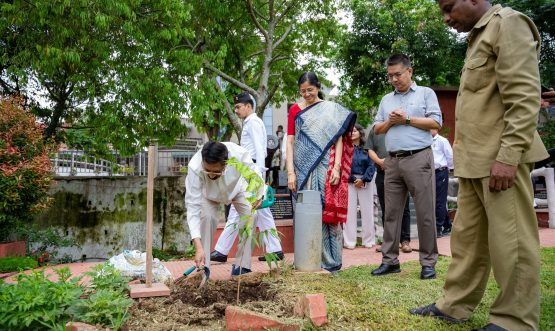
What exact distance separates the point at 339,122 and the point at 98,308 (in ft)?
8.26

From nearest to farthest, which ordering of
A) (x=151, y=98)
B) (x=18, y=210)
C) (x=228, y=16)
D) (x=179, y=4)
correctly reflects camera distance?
1. (x=18, y=210)
2. (x=179, y=4)
3. (x=151, y=98)
4. (x=228, y=16)

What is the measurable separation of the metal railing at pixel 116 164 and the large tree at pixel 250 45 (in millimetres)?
1121

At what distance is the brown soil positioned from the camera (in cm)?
276

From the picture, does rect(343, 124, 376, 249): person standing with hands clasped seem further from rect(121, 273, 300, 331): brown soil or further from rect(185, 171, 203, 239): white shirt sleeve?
rect(185, 171, 203, 239): white shirt sleeve

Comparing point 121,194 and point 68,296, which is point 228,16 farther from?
point 68,296

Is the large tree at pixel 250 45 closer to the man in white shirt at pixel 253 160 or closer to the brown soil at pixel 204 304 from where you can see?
the man in white shirt at pixel 253 160

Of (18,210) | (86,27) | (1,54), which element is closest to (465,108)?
(18,210)

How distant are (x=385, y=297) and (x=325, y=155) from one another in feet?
4.77

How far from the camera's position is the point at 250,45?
1452 centimetres

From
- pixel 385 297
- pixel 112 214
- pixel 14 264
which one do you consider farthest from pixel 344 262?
pixel 112 214

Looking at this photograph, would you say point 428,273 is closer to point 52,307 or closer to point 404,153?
point 404,153

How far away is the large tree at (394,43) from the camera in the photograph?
16359 millimetres

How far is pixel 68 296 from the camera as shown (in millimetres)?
2729

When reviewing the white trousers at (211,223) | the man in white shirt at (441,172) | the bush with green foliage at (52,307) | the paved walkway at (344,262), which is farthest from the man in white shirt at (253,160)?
the man in white shirt at (441,172)
